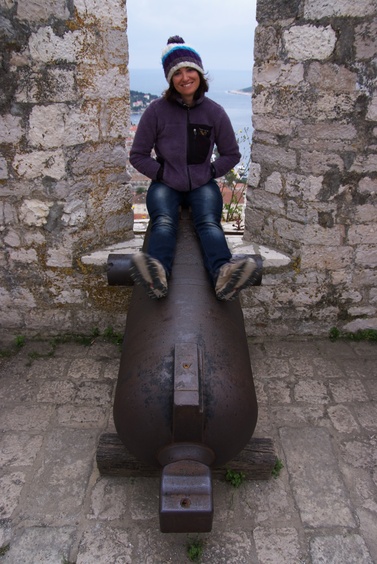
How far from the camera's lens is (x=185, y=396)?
1.75 meters

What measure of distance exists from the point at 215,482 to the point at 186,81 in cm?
237

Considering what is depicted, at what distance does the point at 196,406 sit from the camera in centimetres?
173

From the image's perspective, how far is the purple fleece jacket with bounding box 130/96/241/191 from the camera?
2.90 m

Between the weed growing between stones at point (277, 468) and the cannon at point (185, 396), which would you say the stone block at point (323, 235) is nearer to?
the cannon at point (185, 396)

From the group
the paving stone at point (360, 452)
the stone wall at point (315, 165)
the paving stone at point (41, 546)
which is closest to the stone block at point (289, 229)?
the stone wall at point (315, 165)

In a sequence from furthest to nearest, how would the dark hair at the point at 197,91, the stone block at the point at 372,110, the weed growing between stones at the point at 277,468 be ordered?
1. the stone block at the point at 372,110
2. the dark hair at the point at 197,91
3. the weed growing between stones at the point at 277,468

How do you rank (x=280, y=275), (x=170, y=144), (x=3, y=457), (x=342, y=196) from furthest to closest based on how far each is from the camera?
(x=280, y=275) < (x=342, y=196) < (x=170, y=144) < (x=3, y=457)

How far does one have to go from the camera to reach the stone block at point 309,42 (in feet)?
9.66

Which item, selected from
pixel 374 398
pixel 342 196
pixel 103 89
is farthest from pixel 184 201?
pixel 374 398

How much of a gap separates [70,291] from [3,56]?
5.76 feet

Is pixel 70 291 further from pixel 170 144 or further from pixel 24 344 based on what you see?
pixel 170 144

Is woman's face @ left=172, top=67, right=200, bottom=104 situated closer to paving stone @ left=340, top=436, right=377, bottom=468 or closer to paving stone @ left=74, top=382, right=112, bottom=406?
paving stone @ left=74, top=382, right=112, bottom=406

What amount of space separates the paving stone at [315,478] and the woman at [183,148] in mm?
1365

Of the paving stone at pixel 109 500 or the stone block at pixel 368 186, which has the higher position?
the stone block at pixel 368 186
